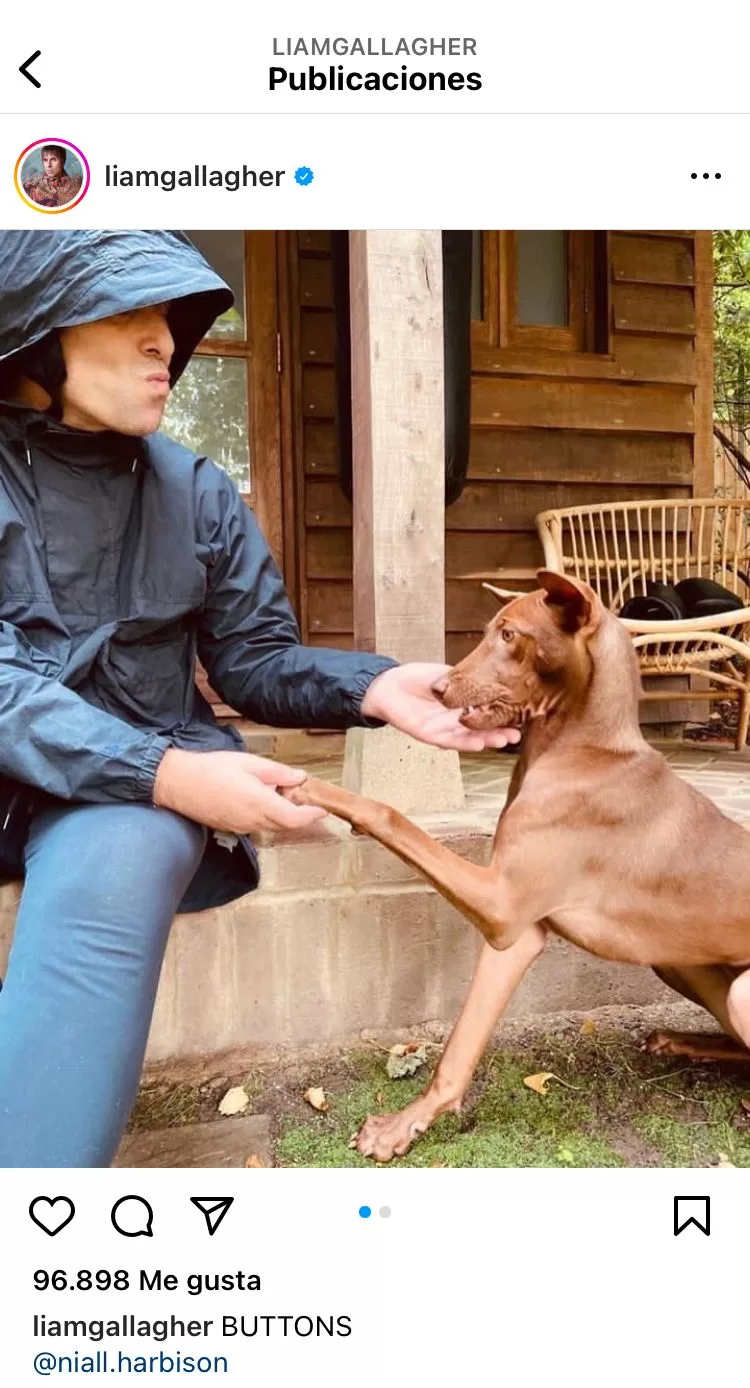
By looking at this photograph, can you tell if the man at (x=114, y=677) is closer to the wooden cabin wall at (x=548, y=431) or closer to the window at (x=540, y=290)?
the wooden cabin wall at (x=548, y=431)

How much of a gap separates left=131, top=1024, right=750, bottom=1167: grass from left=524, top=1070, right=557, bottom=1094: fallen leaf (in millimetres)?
15

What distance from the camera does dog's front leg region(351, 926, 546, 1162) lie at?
1.92 metres

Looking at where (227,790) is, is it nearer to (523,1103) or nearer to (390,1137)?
(390,1137)

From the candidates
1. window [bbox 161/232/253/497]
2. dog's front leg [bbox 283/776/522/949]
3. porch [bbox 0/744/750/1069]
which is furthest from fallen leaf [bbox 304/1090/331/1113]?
window [bbox 161/232/253/497]

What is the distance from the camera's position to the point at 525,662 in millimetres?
1784

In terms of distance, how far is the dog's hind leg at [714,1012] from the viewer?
1.83 m

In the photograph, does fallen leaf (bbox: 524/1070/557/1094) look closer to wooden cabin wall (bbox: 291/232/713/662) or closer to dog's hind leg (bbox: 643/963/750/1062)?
dog's hind leg (bbox: 643/963/750/1062)

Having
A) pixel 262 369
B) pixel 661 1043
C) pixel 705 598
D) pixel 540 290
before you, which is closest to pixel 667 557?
pixel 705 598
